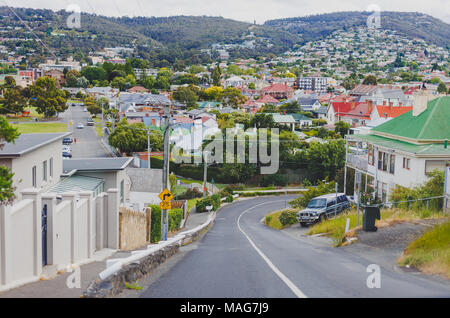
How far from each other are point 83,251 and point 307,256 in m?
6.16

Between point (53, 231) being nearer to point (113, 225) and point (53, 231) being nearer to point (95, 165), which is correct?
point (113, 225)

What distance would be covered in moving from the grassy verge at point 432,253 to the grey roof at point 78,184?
538 inches

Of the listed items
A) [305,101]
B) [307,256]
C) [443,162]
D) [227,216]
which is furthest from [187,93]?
[307,256]

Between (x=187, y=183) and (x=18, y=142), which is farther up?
(x=18, y=142)

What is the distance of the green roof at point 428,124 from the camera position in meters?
28.7

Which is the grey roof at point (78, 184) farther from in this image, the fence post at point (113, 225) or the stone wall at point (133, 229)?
the fence post at point (113, 225)

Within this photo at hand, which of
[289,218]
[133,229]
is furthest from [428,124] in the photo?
[133,229]

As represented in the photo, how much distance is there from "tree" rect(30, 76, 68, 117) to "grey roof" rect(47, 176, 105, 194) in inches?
2274

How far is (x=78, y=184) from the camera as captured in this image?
22.1 m

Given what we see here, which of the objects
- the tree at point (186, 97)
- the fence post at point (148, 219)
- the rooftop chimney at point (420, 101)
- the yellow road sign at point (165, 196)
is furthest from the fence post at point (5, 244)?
the tree at point (186, 97)

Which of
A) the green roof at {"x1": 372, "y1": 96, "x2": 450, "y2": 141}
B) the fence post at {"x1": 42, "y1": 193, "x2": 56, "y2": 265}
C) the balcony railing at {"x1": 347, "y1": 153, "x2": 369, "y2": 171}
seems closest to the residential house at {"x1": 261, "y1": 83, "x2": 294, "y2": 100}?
the balcony railing at {"x1": 347, "y1": 153, "x2": 369, "y2": 171}

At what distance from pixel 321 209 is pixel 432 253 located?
611 inches
